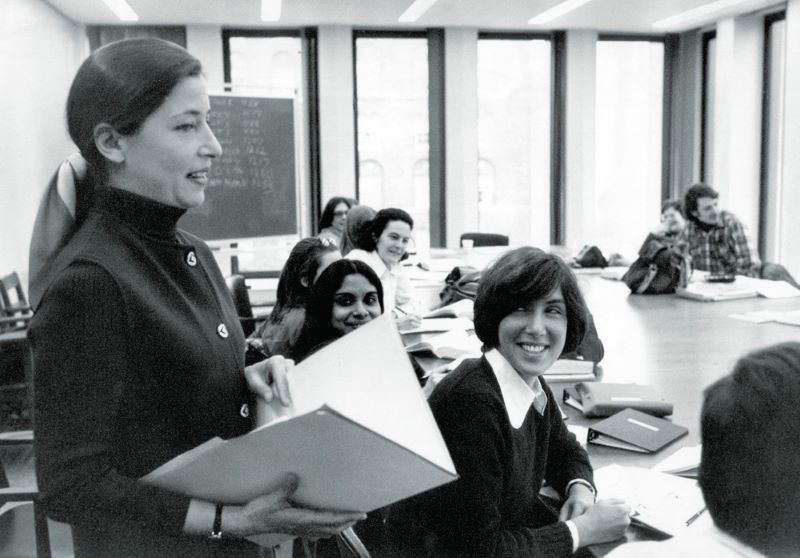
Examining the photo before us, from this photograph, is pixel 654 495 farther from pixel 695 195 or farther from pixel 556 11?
pixel 556 11

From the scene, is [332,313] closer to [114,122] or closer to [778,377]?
[114,122]

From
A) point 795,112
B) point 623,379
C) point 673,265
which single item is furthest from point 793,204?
point 623,379

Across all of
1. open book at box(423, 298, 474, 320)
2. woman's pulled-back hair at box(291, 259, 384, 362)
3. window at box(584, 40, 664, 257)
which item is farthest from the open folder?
window at box(584, 40, 664, 257)

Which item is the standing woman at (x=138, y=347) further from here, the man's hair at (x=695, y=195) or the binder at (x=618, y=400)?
the man's hair at (x=695, y=195)

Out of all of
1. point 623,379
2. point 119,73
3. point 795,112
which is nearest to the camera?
point 119,73

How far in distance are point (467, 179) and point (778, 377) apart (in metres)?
7.65

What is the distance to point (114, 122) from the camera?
1.01 meters

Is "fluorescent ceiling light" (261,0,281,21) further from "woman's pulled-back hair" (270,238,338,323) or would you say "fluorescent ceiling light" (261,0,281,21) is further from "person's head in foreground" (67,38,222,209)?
"person's head in foreground" (67,38,222,209)

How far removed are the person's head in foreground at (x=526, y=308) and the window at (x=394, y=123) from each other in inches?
264

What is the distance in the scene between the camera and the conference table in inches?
77.7

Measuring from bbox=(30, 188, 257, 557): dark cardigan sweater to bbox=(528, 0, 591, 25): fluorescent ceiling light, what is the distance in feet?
21.1

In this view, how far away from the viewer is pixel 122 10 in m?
6.84

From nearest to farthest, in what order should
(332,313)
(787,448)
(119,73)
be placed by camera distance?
(787,448)
(119,73)
(332,313)

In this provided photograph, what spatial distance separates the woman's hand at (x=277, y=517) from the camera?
958mm
